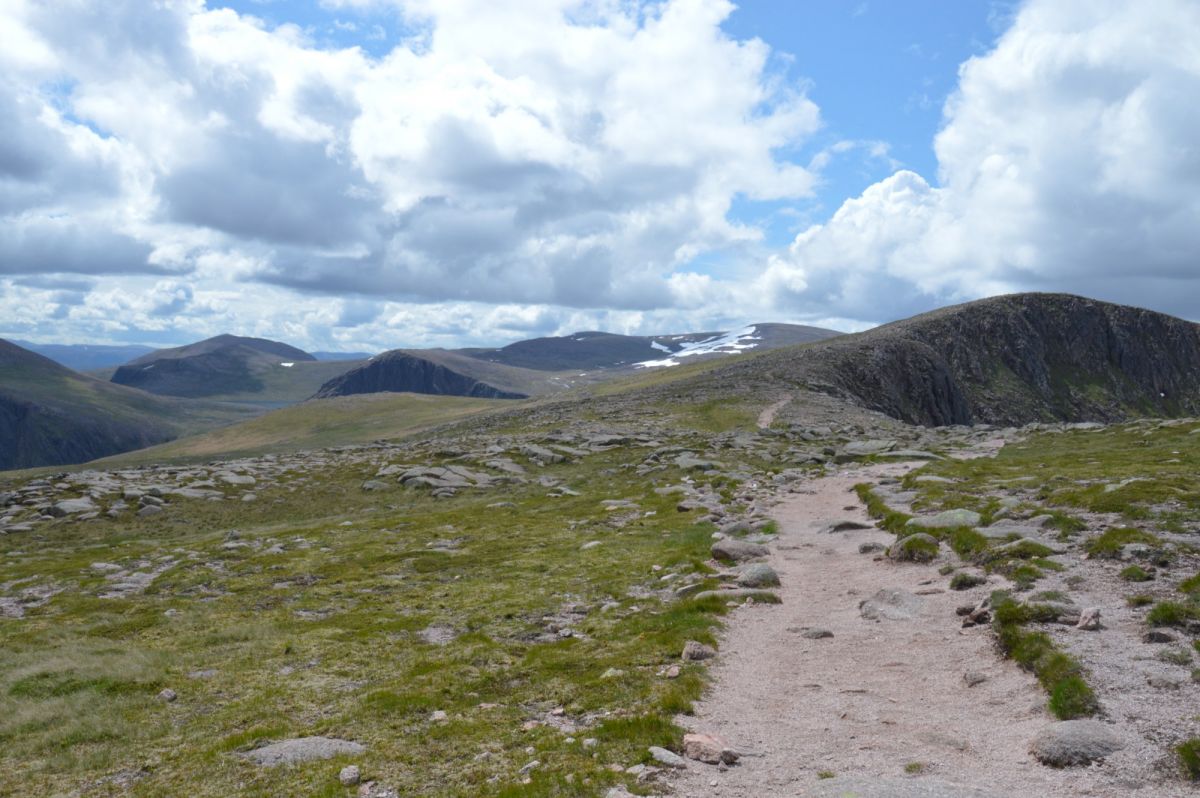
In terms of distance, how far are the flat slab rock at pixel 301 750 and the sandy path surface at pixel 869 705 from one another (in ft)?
23.1

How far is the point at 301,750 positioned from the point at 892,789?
11353 millimetres

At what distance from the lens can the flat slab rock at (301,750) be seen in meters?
14.1

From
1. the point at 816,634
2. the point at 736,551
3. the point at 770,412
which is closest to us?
the point at 816,634

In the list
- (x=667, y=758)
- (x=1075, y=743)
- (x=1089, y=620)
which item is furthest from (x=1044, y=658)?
(x=667, y=758)

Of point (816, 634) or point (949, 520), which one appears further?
point (949, 520)

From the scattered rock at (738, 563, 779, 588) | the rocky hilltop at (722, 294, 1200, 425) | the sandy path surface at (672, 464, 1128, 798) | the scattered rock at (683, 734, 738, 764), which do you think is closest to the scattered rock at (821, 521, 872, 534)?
the sandy path surface at (672, 464, 1128, 798)

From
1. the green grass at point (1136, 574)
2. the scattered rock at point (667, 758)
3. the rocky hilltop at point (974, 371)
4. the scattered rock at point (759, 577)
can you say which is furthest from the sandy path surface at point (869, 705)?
the rocky hilltop at point (974, 371)

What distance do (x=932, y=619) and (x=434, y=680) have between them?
1405cm

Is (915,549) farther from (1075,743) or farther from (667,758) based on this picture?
(667,758)

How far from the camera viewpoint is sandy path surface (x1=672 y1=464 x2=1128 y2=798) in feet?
38.5

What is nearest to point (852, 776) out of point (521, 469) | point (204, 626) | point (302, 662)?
point (302, 662)

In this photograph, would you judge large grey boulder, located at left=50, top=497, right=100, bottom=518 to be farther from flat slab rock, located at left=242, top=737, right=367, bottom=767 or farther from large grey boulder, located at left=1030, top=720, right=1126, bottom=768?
large grey boulder, located at left=1030, top=720, right=1126, bottom=768

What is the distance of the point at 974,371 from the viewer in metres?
171

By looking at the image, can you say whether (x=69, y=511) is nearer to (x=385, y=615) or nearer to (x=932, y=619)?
(x=385, y=615)
